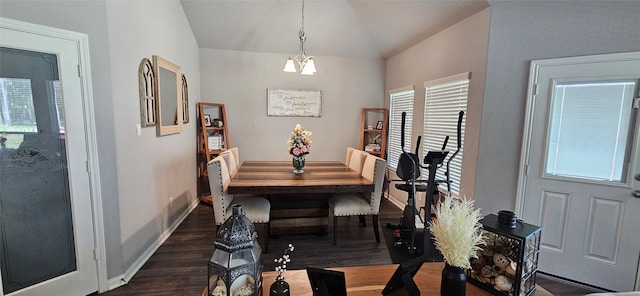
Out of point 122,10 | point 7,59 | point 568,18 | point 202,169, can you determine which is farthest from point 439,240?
point 202,169

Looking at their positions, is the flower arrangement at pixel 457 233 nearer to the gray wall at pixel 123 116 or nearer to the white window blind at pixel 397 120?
the gray wall at pixel 123 116

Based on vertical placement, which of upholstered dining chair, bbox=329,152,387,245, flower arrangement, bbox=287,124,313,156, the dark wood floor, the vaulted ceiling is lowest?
the dark wood floor

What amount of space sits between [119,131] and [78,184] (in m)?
0.48

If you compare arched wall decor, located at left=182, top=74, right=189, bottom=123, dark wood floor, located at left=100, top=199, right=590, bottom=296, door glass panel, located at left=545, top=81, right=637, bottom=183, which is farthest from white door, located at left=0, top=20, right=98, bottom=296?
door glass panel, located at left=545, top=81, right=637, bottom=183

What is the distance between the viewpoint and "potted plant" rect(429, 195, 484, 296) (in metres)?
1.07

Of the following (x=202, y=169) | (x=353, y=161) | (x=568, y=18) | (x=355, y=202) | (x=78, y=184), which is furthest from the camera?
(x=202, y=169)

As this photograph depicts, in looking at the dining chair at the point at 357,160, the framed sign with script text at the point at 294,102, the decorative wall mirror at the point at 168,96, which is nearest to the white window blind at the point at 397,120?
the dining chair at the point at 357,160

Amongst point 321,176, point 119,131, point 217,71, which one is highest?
point 217,71

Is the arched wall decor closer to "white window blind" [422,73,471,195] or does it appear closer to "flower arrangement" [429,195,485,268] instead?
"white window blind" [422,73,471,195]

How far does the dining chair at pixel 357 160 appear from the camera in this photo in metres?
3.38

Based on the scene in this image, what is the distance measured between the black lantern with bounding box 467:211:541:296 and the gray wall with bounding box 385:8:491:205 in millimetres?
1605

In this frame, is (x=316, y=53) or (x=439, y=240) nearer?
(x=439, y=240)

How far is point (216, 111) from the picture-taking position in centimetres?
457

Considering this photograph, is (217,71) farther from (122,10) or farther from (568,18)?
(568,18)
